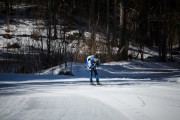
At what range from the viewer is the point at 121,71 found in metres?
24.0

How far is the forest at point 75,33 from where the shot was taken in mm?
24062

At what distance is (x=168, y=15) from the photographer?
116 ft

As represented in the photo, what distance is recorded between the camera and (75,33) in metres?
37.8

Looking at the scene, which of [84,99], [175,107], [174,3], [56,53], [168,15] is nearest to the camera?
[175,107]

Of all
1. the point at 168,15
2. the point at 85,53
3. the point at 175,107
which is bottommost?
the point at 175,107

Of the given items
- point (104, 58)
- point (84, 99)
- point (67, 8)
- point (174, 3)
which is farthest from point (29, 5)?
point (84, 99)

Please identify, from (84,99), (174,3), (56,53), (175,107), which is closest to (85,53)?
(56,53)

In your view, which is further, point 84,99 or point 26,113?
point 84,99

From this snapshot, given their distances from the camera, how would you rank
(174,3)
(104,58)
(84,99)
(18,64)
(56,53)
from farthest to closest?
(174,3) → (104,58) → (56,53) → (18,64) → (84,99)

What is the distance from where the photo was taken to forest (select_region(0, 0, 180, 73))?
947 inches

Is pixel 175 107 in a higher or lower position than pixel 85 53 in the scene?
lower

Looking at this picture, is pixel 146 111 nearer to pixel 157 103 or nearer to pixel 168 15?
pixel 157 103

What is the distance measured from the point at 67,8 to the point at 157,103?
39060 mm

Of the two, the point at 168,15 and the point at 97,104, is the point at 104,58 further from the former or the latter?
the point at 97,104
